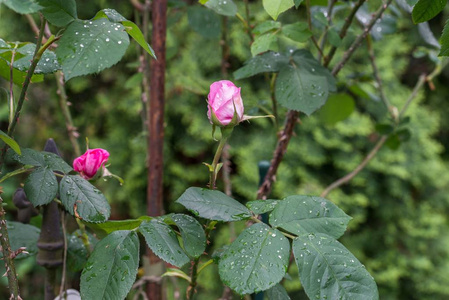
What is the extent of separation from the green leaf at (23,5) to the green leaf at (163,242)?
242 millimetres

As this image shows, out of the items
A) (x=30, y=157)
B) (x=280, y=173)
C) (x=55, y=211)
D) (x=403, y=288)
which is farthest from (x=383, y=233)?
(x=30, y=157)

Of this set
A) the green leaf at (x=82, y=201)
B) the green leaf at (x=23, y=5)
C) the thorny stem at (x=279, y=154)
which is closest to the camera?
the green leaf at (x=23, y=5)

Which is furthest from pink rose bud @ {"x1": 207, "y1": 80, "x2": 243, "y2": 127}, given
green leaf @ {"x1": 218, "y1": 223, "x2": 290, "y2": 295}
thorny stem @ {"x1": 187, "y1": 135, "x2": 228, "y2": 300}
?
green leaf @ {"x1": 218, "y1": 223, "x2": 290, "y2": 295}

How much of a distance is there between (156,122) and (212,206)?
46 cm

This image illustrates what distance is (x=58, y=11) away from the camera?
0.46 m

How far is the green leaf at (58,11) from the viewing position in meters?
0.46

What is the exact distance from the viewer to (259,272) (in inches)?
17.7

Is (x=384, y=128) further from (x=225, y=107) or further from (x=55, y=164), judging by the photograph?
(x=55, y=164)

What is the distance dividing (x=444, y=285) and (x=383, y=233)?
0.30m

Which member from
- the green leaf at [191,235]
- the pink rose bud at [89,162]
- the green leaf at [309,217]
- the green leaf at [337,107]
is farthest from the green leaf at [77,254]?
the green leaf at [337,107]

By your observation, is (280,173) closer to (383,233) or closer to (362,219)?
(362,219)


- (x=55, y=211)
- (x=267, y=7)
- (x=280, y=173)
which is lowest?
(x=280, y=173)

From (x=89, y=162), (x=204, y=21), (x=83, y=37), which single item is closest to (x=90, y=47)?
(x=83, y=37)

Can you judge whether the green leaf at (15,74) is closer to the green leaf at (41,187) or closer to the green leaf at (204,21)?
the green leaf at (41,187)
